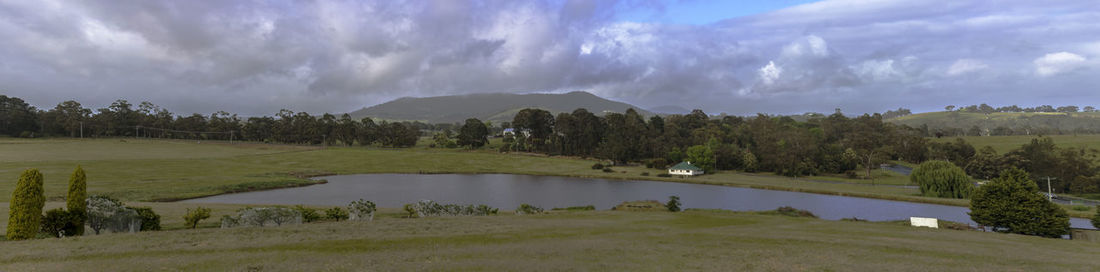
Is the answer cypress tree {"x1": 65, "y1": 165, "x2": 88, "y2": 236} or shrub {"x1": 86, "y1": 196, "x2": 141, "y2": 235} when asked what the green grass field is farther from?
cypress tree {"x1": 65, "y1": 165, "x2": 88, "y2": 236}

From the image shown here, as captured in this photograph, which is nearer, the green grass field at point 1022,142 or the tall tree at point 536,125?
the green grass field at point 1022,142

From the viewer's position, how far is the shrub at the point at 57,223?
2191 cm

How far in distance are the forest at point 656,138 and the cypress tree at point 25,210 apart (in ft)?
319

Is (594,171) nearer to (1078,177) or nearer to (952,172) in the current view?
(952,172)

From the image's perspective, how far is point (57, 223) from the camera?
22.1m

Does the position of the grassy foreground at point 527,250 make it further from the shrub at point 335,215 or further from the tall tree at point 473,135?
the tall tree at point 473,135

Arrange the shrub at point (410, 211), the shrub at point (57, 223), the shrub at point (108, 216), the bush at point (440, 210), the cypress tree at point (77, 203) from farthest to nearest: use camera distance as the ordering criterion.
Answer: the bush at point (440, 210), the shrub at point (410, 211), the shrub at point (108, 216), the cypress tree at point (77, 203), the shrub at point (57, 223)

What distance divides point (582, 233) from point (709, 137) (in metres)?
108

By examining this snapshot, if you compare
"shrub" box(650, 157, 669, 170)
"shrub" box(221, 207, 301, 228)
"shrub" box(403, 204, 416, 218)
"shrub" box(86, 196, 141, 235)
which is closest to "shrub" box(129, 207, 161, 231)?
"shrub" box(86, 196, 141, 235)

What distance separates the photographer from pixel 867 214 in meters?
51.6

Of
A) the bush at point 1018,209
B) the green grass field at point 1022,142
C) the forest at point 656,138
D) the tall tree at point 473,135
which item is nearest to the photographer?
the bush at point 1018,209

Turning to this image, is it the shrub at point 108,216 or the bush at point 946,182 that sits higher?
the shrub at point 108,216

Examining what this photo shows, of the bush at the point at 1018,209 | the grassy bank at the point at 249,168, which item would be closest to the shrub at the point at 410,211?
the grassy bank at the point at 249,168

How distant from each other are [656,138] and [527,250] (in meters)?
105
